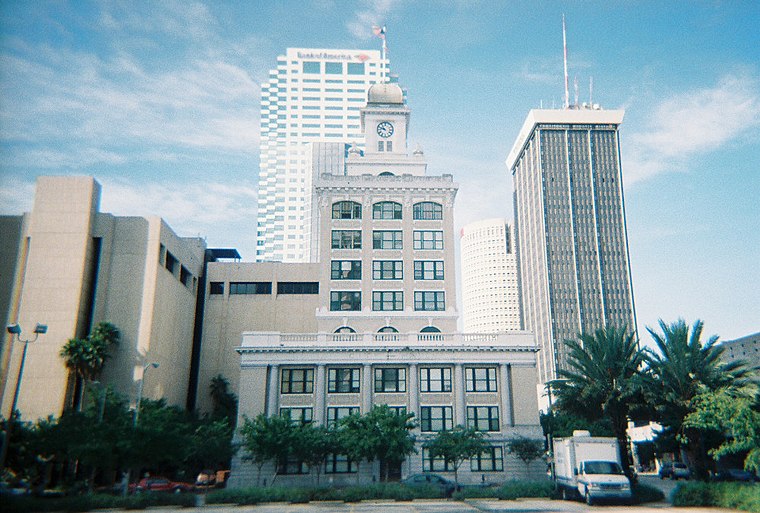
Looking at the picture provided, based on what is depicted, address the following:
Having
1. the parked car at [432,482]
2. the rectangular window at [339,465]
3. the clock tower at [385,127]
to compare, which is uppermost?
the clock tower at [385,127]

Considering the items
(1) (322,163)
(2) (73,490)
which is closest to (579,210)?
(1) (322,163)

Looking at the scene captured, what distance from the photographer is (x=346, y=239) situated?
66.8 metres

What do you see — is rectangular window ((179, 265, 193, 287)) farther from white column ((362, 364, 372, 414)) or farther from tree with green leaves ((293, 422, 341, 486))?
tree with green leaves ((293, 422, 341, 486))

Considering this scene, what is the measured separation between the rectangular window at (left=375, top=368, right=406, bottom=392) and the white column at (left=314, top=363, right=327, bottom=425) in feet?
15.4

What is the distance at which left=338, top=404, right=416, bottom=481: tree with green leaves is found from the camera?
47406 mm

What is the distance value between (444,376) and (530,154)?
149m

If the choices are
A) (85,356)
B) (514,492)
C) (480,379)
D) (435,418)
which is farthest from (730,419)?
(85,356)

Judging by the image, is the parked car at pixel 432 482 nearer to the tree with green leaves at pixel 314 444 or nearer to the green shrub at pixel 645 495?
the tree with green leaves at pixel 314 444

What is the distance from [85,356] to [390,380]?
27838 mm

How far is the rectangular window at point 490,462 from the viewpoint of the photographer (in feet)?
180

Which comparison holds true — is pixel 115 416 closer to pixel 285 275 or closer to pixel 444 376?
pixel 444 376

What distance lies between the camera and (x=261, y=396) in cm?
5612

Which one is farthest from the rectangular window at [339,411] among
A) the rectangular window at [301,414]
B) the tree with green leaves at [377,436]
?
the tree with green leaves at [377,436]

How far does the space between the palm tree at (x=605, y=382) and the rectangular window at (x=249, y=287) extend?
45.8 metres
